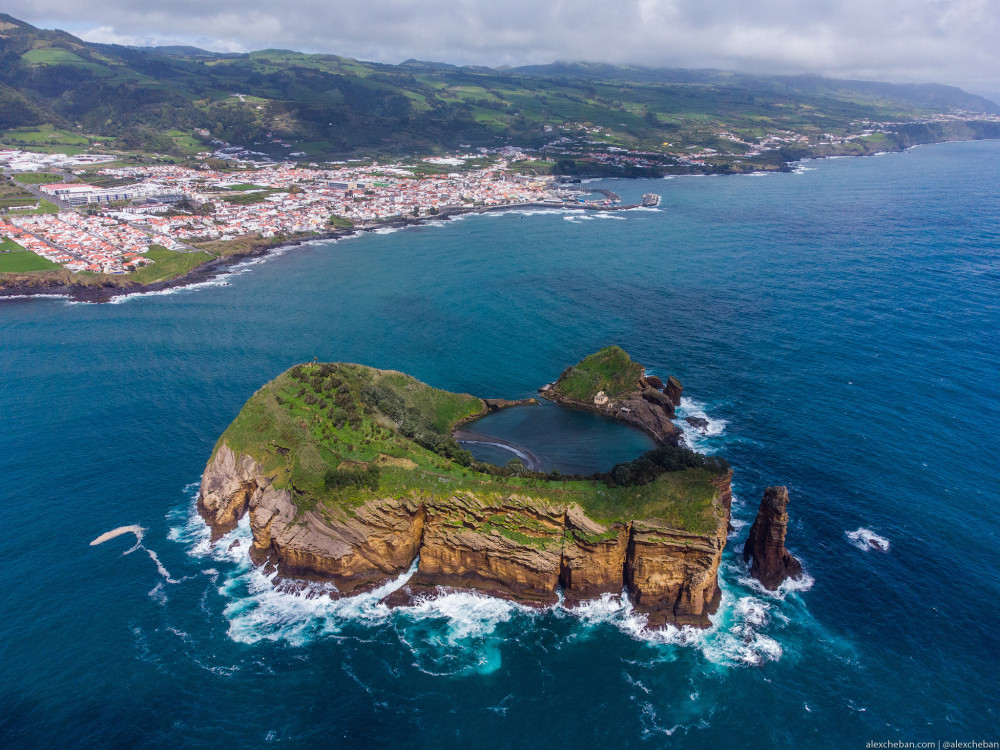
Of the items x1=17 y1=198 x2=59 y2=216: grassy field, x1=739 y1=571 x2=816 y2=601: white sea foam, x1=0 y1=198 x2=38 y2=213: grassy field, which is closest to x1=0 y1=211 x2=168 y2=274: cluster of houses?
x1=17 y1=198 x2=59 y2=216: grassy field

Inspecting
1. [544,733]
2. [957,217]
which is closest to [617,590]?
[544,733]

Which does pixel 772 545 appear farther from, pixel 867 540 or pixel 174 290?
pixel 174 290

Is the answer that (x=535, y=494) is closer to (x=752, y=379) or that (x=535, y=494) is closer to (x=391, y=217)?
(x=752, y=379)

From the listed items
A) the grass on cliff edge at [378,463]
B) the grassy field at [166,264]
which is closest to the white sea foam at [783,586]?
the grass on cliff edge at [378,463]

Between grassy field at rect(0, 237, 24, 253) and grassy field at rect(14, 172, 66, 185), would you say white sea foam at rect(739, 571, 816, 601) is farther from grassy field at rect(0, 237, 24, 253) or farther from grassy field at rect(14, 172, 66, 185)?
grassy field at rect(14, 172, 66, 185)

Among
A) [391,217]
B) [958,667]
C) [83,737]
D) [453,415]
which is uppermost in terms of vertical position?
[391,217]
